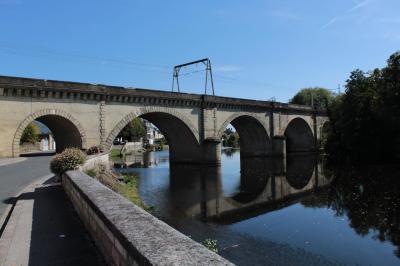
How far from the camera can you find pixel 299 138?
212ft

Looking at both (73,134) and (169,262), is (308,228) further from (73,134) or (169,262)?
(73,134)

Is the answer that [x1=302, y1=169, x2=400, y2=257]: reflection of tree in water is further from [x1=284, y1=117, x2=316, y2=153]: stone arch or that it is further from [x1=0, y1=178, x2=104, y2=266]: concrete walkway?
[x1=284, y1=117, x2=316, y2=153]: stone arch

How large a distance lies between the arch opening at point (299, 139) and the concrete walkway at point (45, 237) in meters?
56.4

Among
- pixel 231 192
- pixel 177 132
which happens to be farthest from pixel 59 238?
pixel 177 132

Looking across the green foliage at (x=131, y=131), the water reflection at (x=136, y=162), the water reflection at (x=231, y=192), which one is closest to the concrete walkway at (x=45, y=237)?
the water reflection at (x=231, y=192)

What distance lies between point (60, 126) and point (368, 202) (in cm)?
2331

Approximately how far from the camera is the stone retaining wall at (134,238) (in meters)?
3.48

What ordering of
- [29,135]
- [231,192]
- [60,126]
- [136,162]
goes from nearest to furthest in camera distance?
[231,192] < [60,126] < [136,162] < [29,135]

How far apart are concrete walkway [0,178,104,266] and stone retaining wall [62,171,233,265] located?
10.9 inches

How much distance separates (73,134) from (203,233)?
764 inches

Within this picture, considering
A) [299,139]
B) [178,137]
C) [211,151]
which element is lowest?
[211,151]

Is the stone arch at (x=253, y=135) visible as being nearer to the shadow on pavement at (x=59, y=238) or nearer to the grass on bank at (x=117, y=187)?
the grass on bank at (x=117, y=187)

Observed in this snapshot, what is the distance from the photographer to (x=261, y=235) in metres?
13.4

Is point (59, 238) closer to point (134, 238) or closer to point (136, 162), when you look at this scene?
point (134, 238)
